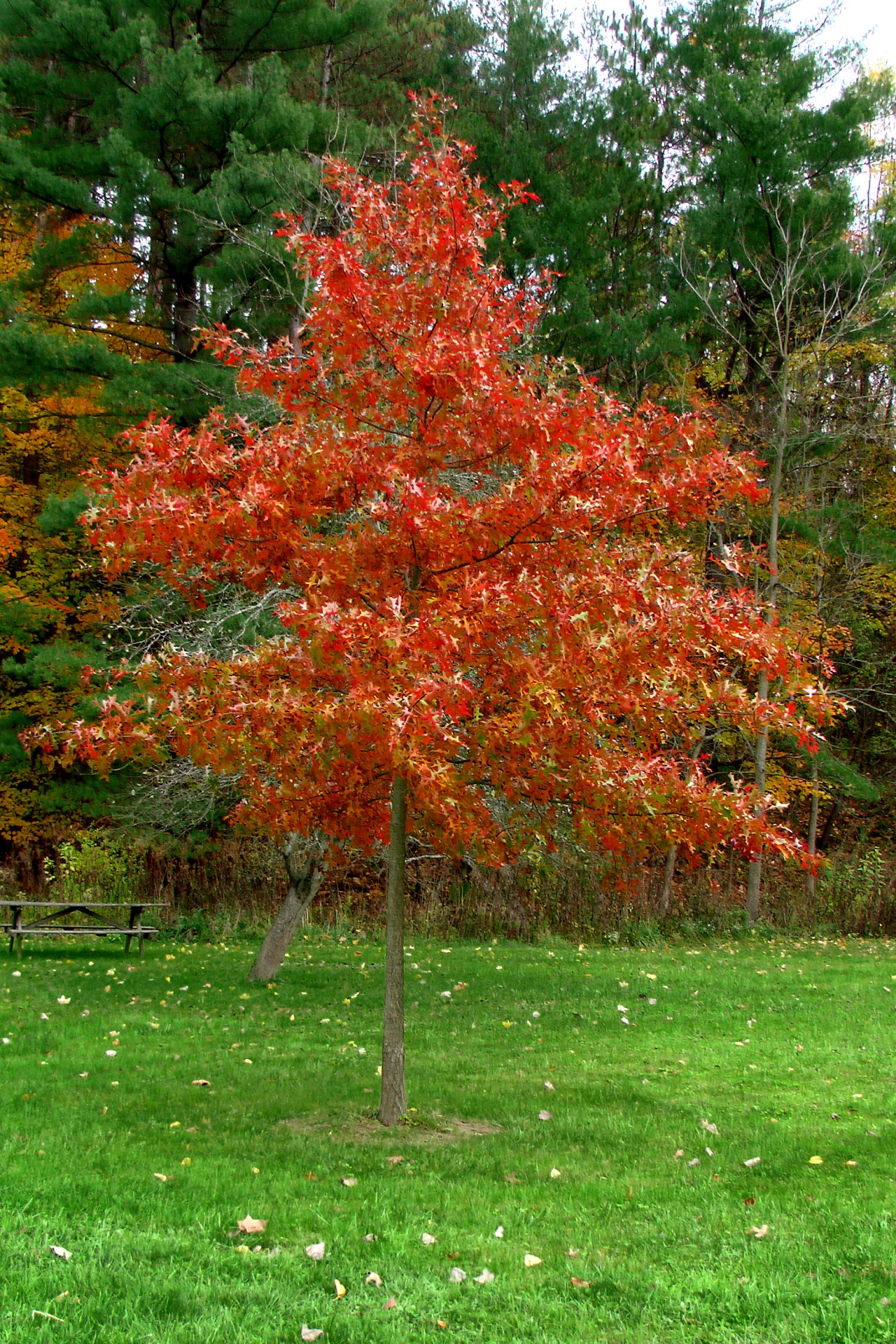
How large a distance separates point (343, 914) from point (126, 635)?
16.4 feet

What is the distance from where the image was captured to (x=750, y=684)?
18578mm

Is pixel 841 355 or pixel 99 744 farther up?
pixel 841 355

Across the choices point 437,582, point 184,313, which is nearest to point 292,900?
point 437,582

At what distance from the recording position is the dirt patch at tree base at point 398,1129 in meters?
5.42

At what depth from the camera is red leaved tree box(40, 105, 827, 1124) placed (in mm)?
4703

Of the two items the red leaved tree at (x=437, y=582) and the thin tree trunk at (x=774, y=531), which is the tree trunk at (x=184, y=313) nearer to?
the thin tree trunk at (x=774, y=531)

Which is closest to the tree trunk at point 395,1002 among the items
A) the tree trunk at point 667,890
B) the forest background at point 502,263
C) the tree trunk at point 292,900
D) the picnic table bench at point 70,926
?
the tree trunk at point 292,900

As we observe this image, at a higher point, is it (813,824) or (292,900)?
(813,824)

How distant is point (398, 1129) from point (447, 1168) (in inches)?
25.6

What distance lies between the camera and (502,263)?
12781mm

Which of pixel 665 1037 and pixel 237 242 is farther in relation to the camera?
pixel 237 242

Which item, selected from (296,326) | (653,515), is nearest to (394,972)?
(653,515)

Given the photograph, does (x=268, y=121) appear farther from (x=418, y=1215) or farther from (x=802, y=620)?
(x=418, y=1215)

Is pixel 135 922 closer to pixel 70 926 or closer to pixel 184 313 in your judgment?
pixel 70 926
